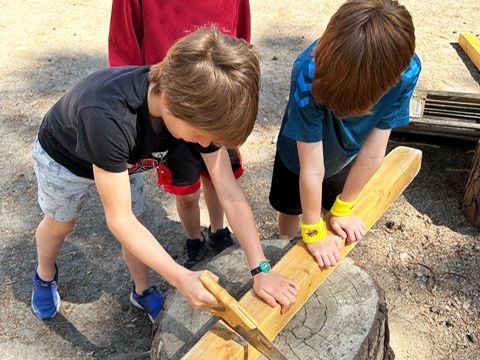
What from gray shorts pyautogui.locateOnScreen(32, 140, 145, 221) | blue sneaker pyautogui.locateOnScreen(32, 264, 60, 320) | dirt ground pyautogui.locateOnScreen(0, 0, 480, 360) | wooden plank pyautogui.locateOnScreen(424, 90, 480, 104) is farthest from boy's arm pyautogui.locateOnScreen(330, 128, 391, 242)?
wooden plank pyautogui.locateOnScreen(424, 90, 480, 104)

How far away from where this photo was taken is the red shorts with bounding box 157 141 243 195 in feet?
6.46

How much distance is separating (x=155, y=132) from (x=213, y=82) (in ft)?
1.20

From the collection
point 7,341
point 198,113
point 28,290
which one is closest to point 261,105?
point 28,290

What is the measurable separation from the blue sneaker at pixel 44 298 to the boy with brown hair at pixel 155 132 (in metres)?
0.49

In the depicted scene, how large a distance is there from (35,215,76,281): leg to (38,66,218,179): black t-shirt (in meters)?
0.43

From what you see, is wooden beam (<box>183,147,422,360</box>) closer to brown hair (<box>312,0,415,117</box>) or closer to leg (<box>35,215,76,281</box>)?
brown hair (<box>312,0,415,117</box>)

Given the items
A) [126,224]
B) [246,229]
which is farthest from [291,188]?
[126,224]

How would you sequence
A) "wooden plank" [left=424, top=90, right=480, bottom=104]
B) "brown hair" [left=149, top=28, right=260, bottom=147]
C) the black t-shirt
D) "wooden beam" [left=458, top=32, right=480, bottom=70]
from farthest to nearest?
1. "wooden beam" [left=458, top=32, right=480, bottom=70]
2. "wooden plank" [left=424, top=90, right=480, bottom=104]
3. the black t-shirt
4. "brown hair" [left=149, top=28, right=260, bottom=147]

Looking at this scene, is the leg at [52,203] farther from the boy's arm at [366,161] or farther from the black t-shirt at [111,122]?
the boy's arm at [366,161]

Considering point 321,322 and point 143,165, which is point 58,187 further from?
point 321,322

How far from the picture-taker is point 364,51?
131 cm

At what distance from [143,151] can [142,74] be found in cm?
23

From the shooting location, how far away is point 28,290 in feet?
8.11

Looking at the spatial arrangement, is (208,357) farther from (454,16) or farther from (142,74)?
(454,16)
